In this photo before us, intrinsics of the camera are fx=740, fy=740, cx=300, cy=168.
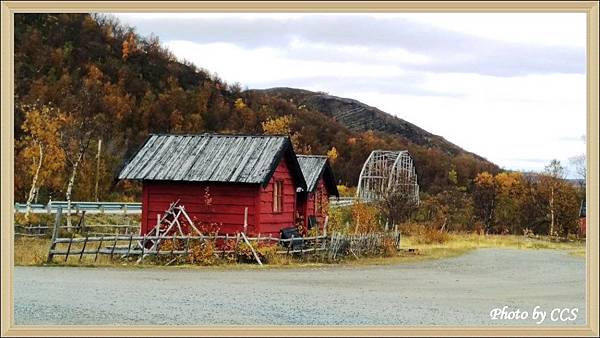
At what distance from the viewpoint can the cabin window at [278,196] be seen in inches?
1081

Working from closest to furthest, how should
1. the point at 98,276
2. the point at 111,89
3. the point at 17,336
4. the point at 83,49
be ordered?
1. the point at 17,336
2. the point at 98,276
3. the point at 111,89
4. the point at 83,49

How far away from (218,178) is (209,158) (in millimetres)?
1442

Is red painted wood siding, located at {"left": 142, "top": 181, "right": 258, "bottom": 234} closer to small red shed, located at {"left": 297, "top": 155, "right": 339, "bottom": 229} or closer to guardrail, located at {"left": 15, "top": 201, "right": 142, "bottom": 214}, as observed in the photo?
small red shed, located at {"left": 297, "top": 155, "right": 339, "bottom": 229}

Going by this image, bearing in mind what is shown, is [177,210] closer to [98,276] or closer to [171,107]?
[98,276]

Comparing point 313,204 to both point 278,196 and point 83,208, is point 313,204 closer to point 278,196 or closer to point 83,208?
point 278,196

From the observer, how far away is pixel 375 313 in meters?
14.4

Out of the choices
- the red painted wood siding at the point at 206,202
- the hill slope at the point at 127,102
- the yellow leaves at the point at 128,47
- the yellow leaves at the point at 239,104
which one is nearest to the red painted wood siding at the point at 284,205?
the red painted wood siding at the point at 206,202

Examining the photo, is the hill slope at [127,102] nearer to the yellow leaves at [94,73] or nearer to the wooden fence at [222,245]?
the yellow leaves at [94,73]

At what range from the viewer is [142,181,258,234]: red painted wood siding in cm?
2580

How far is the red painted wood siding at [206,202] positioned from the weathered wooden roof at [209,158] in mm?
502

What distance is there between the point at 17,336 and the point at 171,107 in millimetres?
71001

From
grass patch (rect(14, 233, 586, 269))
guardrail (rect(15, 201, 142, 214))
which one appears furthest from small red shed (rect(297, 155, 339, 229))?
guardrail (rect(15, 201, 142, 214))

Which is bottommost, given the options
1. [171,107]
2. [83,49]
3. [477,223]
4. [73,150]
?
[477,223]

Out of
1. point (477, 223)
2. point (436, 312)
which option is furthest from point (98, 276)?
point (477, 223)
